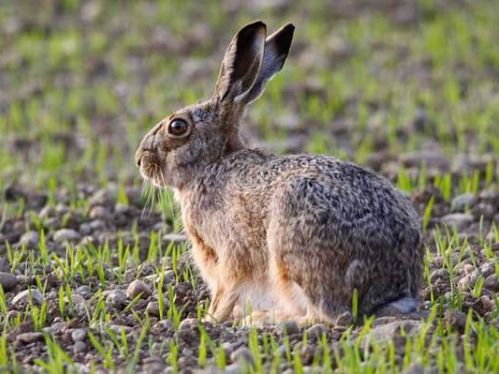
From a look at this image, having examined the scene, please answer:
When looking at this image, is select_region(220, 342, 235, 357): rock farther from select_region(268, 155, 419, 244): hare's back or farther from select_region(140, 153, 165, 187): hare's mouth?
select_region(140, 153, 165, 187): hare's mouth

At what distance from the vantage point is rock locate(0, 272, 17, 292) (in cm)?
652

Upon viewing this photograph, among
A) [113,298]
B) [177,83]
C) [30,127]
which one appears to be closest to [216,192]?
[113,298]

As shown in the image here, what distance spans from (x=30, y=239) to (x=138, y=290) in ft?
6.03

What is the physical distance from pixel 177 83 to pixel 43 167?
2.79m

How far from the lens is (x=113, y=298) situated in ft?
20.3

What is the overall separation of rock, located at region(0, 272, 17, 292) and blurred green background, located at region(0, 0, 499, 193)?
2.70m

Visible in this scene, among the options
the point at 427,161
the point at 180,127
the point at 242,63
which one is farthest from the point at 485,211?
the point at 180,127

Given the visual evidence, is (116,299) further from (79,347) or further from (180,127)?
(180,127)

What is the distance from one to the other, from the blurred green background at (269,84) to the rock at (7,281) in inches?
106

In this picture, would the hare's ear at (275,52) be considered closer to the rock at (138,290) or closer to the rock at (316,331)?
the rock at (138,290)

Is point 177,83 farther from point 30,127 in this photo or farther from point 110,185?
point 110,185

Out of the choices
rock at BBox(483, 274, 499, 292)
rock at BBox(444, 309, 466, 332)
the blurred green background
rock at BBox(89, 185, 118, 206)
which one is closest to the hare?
rock at BBox(444, 309, 466, 332)

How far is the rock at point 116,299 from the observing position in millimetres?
6148

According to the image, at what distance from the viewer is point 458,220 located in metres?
8.01
